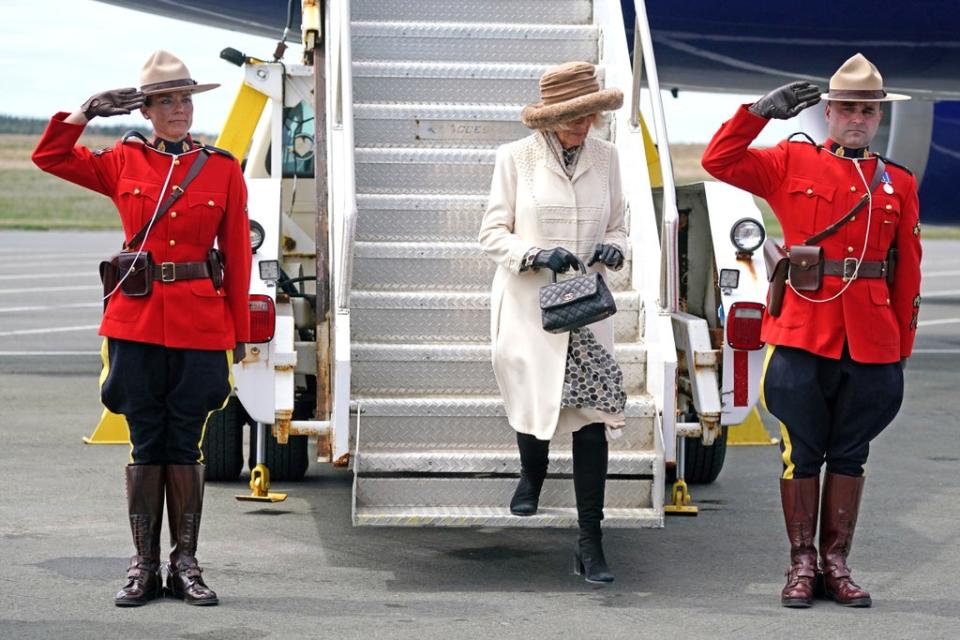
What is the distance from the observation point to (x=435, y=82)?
816 cm

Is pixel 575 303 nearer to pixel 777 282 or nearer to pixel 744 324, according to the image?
pixel 777 282

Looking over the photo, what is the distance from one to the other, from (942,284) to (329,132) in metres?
18.1

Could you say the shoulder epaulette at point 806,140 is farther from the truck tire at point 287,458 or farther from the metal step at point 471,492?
the truck tire at point 287,458

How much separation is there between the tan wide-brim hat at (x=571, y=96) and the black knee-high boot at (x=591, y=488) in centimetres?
115

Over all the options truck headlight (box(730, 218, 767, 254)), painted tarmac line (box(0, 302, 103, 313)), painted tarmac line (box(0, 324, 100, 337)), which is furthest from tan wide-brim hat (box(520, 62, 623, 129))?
painted tarmac line (box(0, 302, 103, 313))

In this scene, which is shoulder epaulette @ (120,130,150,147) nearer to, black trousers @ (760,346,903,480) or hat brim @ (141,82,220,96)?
hat brim @ (141,82,220,96)

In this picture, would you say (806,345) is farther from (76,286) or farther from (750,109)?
(76,286)

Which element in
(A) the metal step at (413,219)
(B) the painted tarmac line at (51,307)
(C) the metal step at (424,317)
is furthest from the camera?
(B) the painted tarmac line at (51,307)

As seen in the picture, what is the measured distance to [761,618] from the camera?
225 inches

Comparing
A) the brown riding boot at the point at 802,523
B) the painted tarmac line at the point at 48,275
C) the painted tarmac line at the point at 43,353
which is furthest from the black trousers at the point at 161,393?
Result: the painted tarmac line at the point at 48,275

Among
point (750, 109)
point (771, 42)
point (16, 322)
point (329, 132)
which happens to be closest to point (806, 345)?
point (750, 109)

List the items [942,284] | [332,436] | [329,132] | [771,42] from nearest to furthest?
1. [332,436]
2. [329,132]
3. [771,42]
4. [942,284]

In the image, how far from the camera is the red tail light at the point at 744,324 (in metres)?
7.70

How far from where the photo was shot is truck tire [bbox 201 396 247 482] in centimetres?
821
